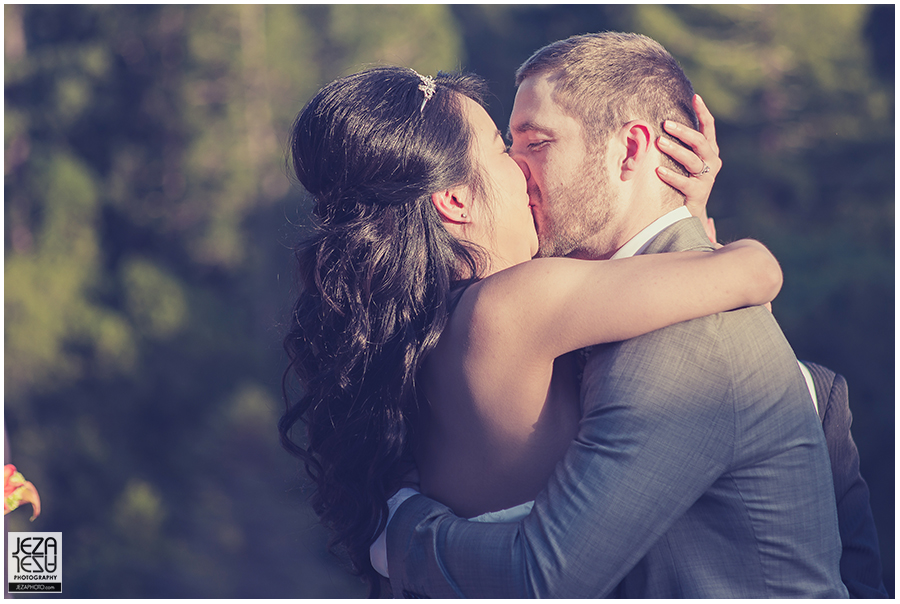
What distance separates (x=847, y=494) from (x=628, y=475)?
1.07 m

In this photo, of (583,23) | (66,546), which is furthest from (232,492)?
(583,23)

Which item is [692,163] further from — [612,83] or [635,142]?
[612,83]

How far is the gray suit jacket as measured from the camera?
142 centimetres

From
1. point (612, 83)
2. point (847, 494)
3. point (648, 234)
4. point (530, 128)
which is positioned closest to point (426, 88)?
point (530, 128)

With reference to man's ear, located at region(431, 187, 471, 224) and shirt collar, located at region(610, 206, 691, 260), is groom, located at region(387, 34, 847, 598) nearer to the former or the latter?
shirt collar, located at region(610, 206, 691, 260)

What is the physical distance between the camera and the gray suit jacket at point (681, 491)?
142 centimetres

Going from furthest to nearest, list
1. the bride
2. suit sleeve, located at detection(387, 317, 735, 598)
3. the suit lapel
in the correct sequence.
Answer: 1. the suit lapel
2. the bride
3. suit sleeve, located at detection(387, 317, 735, 598)

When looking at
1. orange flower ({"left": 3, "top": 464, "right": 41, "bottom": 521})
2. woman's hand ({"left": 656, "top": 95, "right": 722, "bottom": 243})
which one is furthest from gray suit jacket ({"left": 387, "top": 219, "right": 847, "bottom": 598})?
orange flower ({"left": 3, "top": 464, "right": 41, "bottom": 521})

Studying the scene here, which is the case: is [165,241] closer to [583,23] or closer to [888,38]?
[583,23]

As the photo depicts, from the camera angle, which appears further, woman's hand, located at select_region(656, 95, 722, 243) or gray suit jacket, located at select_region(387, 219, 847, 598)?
woman's hand, located at select_region(656, 95, 722, 243)

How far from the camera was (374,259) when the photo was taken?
1.83 m

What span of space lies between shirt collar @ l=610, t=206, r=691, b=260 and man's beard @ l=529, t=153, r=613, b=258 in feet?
0.37

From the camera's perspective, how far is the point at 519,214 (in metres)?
2.04

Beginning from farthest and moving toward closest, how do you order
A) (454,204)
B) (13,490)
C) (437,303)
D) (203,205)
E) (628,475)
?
1. (203,205)
2. (13,490)
3. (454,204)
4. (437,303)
5. (628,475)
